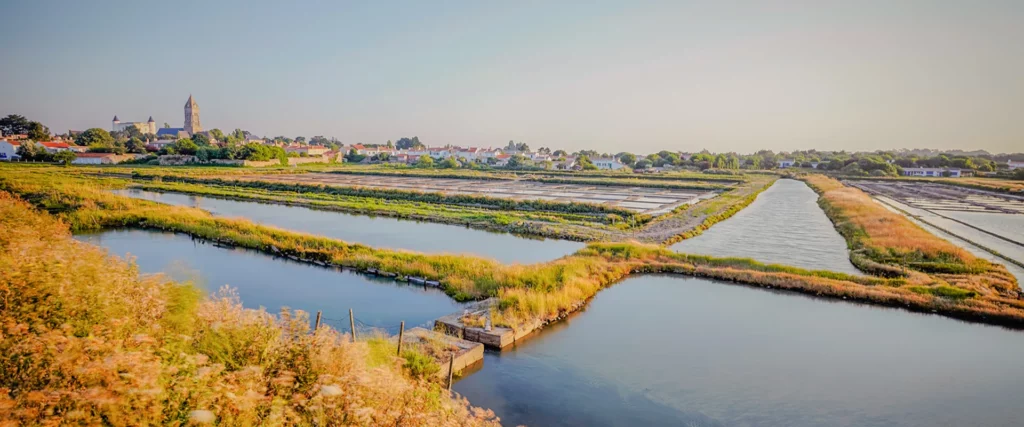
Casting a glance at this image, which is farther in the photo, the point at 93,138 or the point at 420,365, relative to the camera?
the point at 93,138

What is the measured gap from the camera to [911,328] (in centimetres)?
1122

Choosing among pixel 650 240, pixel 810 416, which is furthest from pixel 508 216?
pixel 810 416

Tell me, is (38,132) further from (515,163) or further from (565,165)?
(565,165)

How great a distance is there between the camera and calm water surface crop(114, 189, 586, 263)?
18391 mm

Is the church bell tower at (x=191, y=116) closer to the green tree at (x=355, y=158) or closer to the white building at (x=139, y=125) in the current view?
the white building at (x=139, y=125)

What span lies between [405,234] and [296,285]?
8.40 m

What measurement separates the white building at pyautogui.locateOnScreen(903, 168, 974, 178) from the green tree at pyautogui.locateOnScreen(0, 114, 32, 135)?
15218cm

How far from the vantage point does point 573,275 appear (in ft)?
43.8

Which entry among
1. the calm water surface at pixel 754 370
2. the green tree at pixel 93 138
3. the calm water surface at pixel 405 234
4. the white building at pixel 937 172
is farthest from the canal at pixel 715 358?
the white building at pixel 937 172

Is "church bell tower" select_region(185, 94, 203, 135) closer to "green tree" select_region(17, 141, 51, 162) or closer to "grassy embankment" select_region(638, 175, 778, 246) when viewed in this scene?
"green tree" select_region(17, 141, 51, 162)

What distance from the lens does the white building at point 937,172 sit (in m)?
78.7

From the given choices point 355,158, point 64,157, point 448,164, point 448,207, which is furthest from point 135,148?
point 448,207

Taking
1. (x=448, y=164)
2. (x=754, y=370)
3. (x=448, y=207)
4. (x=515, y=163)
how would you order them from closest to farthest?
(x=754, y=370) → (x=448, y=207) → (x=448, y=164) → (x=515, y=163)

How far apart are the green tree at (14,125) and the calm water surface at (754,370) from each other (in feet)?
393
